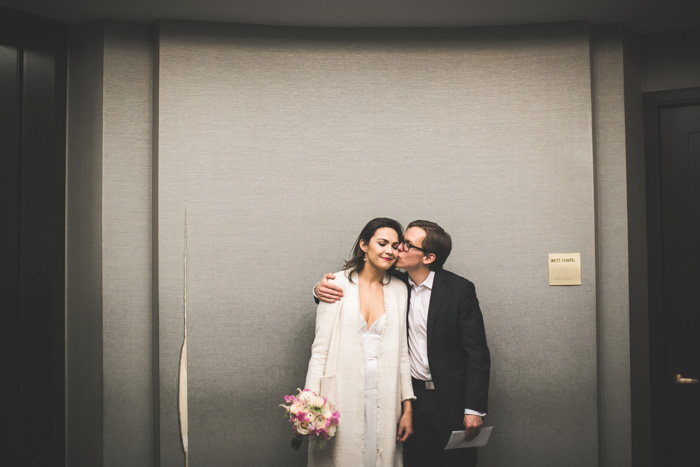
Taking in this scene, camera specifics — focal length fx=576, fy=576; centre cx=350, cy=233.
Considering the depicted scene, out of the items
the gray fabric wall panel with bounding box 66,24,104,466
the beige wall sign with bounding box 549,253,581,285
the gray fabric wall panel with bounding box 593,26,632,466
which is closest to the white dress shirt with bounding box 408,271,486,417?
the beige wall sign with bounding box 549,253,581,285

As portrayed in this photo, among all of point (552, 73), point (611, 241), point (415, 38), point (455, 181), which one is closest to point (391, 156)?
point (455, 181)

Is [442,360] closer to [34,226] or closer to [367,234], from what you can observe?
[367,234]

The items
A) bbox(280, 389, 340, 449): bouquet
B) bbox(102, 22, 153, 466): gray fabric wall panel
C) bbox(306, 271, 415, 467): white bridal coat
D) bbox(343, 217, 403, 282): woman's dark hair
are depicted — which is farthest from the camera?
bbox(102, 22, 153, 466): gray fabric wall panel

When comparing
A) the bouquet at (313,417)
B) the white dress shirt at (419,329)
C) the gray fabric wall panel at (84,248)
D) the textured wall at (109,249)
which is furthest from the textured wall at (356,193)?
the bouquet at (313,417)

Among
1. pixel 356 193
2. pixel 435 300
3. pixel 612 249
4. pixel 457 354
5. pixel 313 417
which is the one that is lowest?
pixel 313 417

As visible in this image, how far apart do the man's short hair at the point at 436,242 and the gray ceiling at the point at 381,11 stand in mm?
1201

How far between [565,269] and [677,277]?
682 millimetres

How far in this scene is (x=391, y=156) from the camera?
3408 mm

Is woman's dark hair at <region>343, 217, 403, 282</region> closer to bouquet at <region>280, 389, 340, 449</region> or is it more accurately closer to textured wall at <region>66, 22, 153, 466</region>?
bouquet at <region>280, 389, 340, 449</region>

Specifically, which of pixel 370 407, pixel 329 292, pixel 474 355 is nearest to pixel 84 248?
pixel 329 292

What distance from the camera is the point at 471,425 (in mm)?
2785

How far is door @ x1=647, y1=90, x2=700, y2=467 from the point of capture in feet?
10.8

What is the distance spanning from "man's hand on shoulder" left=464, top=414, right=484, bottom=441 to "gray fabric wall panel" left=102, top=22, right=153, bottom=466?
5.73 feet

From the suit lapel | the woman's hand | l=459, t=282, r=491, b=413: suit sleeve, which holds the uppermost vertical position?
the suit lapel
